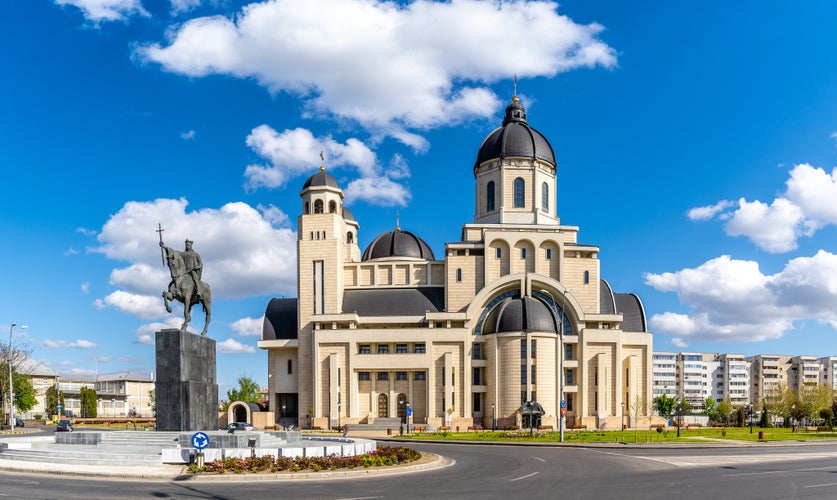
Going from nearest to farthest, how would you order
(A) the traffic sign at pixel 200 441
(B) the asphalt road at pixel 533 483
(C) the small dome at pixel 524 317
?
(B) the asphalt road at pixel 533 483 < (A) the traffic sign at pixel 200 441 < (C) the small dome at pixel 524 317

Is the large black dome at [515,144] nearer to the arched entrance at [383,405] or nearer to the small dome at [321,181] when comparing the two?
the small dome at [321,181]

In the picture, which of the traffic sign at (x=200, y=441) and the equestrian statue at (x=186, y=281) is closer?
the traffic sign at (x=200, y=441)

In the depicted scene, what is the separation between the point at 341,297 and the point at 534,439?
34.9 metres

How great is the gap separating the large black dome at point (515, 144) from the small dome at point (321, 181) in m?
17.3

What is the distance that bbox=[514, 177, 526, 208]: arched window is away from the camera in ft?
281

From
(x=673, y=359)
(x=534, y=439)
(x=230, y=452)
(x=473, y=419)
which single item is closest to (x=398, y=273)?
(x=473, y=419)

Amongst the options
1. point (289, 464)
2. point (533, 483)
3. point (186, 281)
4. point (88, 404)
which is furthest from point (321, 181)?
point (88, 404)

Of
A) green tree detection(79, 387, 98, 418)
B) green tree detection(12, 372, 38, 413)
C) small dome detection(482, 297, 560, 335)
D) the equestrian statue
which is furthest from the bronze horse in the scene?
green tree detection(79, 387, 98, 418)

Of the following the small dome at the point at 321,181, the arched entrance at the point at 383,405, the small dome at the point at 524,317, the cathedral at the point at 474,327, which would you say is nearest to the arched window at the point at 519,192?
the cathedral at the point at 474,327

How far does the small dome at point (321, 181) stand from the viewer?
84.9 m

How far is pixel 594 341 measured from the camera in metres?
79.1

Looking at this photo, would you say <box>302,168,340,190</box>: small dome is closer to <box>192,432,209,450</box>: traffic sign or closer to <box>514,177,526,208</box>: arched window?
<box>514,177,526,208</box>: arched window

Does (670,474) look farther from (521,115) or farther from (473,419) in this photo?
(521,115)

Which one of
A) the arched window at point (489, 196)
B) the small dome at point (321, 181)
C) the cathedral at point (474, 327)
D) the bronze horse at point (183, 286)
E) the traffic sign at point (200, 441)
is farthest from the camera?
the arched window at point (489, 196)
